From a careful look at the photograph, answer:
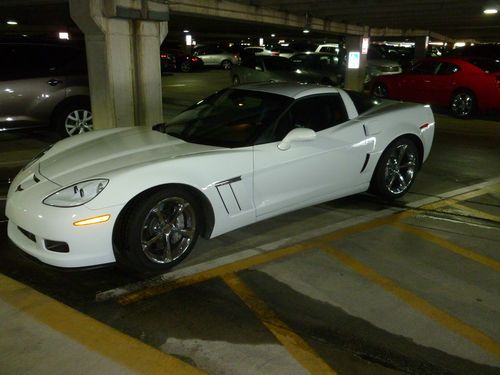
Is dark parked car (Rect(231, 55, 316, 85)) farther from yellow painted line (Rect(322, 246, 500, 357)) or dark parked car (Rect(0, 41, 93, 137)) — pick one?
yellow painted line (Rect(322, 246, 500, 357))

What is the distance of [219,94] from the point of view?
17.6 feet

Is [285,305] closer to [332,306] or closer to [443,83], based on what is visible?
[332,306]

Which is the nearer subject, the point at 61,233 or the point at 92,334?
the point at 92,334

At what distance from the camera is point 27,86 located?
25.5 feet

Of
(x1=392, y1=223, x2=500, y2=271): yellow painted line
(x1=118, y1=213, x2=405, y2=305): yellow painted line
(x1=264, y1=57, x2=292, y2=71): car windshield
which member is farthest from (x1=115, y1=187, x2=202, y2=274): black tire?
(x1=264, y1=57, x2=292, y2=71): car windshield

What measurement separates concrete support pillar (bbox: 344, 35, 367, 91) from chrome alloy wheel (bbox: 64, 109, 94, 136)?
10562mm

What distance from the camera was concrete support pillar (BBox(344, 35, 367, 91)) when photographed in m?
17.1

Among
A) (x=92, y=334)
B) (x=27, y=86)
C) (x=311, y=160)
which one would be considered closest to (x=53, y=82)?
(x=27, y=86)

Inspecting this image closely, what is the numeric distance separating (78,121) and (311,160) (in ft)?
16.9

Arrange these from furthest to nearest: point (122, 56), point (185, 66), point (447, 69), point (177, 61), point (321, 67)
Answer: point (185, 66), point (177, 61), point (321, 67), point (447, 69), point (122, 56)

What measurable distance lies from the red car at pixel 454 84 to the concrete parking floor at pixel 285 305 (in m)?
7.25

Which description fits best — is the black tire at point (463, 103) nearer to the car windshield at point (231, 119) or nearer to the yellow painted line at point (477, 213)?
the yellow painted line at point (477, 213)

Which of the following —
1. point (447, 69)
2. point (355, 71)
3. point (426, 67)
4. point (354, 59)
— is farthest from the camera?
point (355, 71)

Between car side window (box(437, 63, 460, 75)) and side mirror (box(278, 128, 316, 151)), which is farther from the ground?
car side window (box(437, 63, 460, 75))
